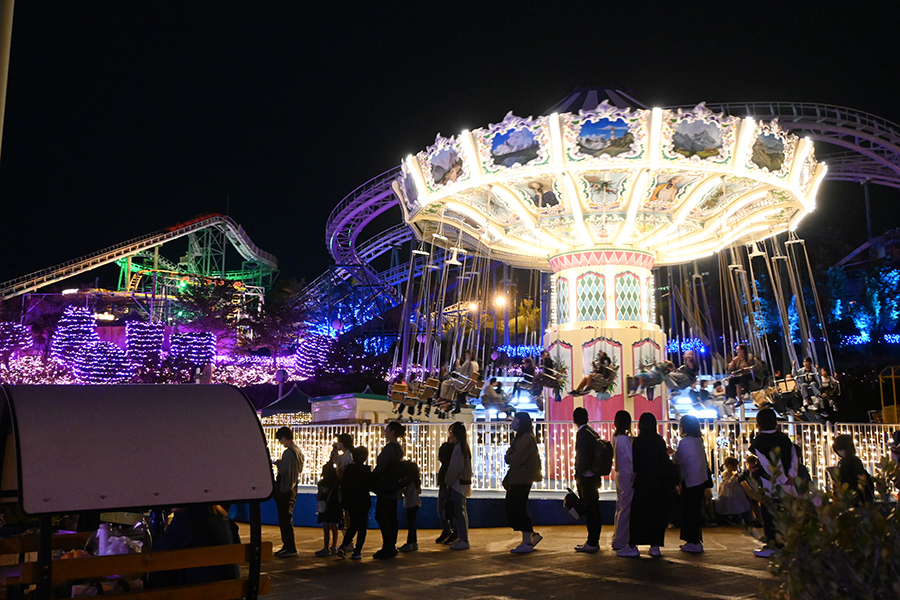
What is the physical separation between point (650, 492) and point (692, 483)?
53 cm

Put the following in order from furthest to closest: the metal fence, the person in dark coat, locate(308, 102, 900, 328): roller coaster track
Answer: locate(308, 102, 900, 328): roller coaster track, the metal fence, the person in dark coat

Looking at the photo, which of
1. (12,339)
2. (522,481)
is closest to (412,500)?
(522,481)

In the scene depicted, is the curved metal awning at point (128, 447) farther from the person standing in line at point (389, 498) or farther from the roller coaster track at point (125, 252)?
the roller coaster track at point (125, 252)

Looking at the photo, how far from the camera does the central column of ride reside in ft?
52.6

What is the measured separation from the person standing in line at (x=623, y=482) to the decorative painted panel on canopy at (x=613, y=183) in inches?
234

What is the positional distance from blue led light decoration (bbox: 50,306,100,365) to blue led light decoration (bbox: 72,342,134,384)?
42 centimetres

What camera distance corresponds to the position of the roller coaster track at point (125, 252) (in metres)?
47.9

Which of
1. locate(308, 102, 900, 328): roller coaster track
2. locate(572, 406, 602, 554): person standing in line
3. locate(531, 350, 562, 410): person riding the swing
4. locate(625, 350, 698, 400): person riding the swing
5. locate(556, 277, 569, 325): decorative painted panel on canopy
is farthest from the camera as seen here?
locate(308, 102, 900, 328): roller coaster track

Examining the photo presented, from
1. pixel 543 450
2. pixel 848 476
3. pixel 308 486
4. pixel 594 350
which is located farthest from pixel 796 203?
pixel 308 486

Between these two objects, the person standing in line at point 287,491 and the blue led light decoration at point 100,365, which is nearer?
the person standing in line at point 287,491

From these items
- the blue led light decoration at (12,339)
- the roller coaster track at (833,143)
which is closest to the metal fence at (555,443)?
the roller coaster track at (833,143)

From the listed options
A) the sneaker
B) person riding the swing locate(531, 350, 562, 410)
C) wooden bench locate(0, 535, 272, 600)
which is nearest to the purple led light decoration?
person riding the swing locate(531, 350, 562, 410)

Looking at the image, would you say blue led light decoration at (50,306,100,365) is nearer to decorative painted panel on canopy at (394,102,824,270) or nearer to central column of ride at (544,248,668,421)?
decorative painted panel on canopy at (394,102,824,270)

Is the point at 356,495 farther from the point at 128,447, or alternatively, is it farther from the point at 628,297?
the point at 628,297
